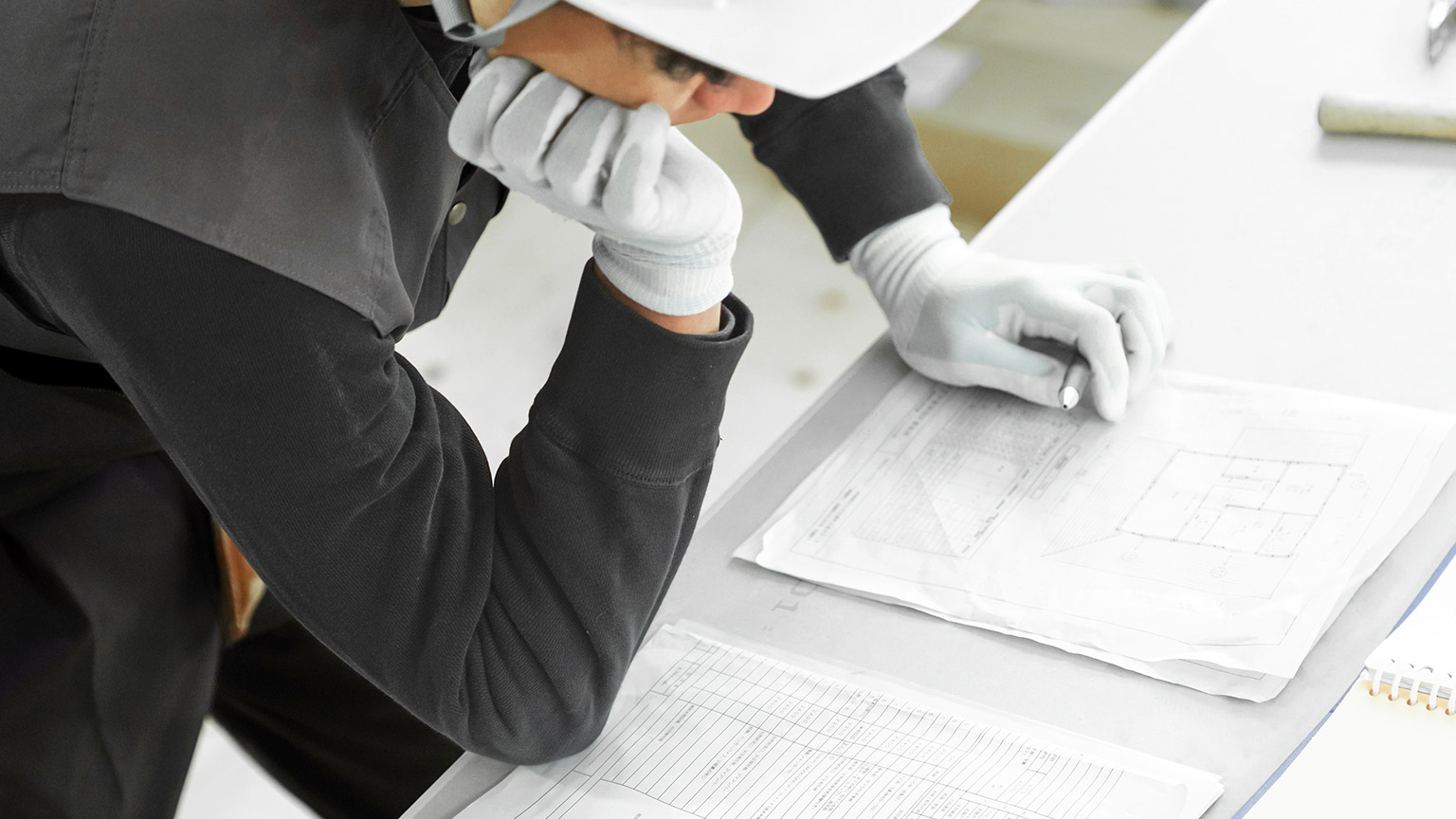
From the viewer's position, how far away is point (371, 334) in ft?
2.10

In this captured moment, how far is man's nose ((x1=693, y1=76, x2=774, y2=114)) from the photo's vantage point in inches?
25.5

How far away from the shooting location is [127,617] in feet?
3.32

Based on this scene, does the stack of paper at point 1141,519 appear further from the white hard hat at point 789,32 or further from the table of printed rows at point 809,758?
the white hard hat at point 789,32

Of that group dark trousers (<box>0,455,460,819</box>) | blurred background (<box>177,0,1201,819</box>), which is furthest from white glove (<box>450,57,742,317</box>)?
blurred background (<box>177,0,1201,819</box>)

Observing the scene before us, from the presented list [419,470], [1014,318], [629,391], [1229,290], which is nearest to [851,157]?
[1014,318]

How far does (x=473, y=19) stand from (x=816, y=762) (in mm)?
451

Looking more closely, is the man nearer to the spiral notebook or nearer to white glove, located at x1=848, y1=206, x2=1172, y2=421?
→ white glove, located at x1=848, y1=206, x2=1172, y2=421

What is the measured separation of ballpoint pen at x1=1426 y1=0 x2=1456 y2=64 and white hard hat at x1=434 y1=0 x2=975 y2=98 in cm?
86

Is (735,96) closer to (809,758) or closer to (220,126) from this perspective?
(220,126)

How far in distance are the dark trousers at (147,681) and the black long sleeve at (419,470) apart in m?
0.38

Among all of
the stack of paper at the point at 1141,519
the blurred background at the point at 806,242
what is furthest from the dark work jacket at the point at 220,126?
the blurred background at the point at 806,242

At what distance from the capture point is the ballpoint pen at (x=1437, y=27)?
1208 millimetres

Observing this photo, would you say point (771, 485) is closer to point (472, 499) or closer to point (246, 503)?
point (472, 499)

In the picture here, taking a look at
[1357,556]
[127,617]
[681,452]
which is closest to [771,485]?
[681,452]
